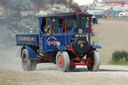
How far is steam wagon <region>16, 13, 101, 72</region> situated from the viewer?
16.6 meters

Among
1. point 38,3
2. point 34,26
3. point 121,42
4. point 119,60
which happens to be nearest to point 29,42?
point 38,3

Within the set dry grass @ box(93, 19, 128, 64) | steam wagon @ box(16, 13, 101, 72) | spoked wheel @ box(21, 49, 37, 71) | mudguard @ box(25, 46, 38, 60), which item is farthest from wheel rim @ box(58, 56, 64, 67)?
dry grass @ box(93, 19, 128, 64)

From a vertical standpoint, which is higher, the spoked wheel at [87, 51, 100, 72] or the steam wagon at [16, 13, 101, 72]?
the steam wagon at [16, 13, 101, 72]

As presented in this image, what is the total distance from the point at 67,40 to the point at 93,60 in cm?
162

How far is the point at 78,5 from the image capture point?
1814 cm

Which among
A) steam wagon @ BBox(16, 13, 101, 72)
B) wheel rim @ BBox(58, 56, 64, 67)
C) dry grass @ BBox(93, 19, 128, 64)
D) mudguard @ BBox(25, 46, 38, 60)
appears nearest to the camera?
steam wagon @ BBox(16, 13, 101, 72)

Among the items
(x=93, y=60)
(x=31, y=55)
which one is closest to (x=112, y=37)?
(x=31, y=55)

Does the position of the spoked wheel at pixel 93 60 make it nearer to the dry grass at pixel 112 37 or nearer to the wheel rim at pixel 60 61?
the wheel rim at pixel 60 61

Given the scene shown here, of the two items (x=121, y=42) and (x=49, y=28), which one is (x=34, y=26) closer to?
(x=121, y=42)

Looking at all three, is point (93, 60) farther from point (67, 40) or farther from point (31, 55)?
point (31, 55)

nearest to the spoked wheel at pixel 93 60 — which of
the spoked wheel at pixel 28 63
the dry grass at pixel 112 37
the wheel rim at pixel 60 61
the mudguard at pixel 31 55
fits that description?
the wheel rim at pixel 60 61

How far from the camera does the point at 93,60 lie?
17359 mm

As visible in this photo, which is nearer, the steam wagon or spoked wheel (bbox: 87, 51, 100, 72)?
the steam wagon

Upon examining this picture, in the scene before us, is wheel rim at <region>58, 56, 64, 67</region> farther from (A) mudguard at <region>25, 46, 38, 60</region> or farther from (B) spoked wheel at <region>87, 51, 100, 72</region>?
(A) mudguard at <region>25, 46, 38, 60</region>
